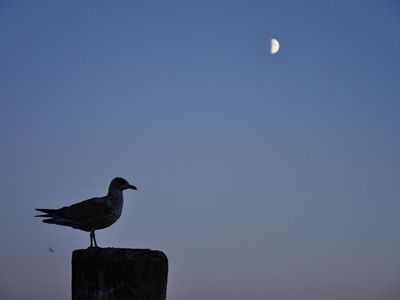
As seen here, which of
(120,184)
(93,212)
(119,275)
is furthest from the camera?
(120,184)

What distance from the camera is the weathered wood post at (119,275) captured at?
4043 mm

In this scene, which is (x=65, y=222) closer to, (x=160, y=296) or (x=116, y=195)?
(x=116, y=195)

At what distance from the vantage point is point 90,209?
10008 mm

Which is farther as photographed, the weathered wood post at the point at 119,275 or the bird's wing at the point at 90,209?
the bird's wing at the point at 90,209

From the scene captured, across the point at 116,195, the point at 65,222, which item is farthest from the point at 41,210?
the point at 116,195

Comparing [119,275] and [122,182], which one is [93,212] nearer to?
[122,182]

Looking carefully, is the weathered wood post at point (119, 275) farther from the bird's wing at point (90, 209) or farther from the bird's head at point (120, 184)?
the bird's head at point (120, 184)

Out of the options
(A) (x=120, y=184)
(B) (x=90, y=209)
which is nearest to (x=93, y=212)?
(B) (x=90, y=209)

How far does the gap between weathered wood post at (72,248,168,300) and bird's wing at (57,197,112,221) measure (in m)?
5.77

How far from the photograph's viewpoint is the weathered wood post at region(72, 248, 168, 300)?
4043 millimetres

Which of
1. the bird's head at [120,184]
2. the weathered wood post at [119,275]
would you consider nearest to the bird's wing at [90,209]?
the bird's head at [120,184]

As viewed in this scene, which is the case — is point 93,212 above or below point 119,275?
above

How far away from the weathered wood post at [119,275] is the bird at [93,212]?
5.77 meters

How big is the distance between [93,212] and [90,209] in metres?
0.08
